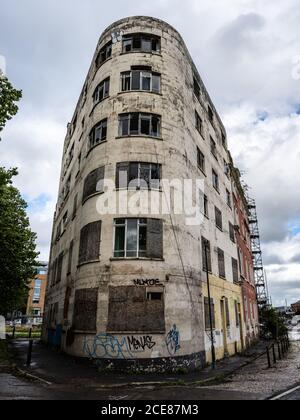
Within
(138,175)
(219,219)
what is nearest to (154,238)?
(138,175)

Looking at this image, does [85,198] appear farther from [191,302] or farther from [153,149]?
[191,302]

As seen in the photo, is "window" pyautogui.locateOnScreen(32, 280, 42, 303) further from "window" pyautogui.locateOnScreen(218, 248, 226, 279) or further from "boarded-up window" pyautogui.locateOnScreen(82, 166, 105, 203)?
"boarded-up window" pyautogui.locateOnScreen(82, 166, 105, 203)

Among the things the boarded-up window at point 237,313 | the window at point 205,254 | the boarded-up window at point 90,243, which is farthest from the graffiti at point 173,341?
the boarded-up window at point 237,313

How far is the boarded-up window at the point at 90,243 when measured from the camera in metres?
15.8

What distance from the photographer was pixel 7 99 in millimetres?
14422

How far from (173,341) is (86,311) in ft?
13.9

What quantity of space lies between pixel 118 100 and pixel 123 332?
1250 cm

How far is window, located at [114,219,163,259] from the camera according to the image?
50.2ft

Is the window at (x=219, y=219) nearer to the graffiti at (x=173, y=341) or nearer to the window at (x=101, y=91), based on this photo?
the graffiti at (x=173, y=341)

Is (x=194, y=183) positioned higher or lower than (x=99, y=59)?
lower

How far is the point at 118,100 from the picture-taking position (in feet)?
60.6

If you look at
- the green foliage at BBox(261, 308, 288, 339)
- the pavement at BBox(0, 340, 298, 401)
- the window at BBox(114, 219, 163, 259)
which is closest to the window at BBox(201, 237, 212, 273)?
the window at BBox(114, 219, 163, 259)

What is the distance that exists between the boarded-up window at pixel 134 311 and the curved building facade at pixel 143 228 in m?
0.04

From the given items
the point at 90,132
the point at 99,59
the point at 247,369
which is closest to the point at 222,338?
the point at 247,369
